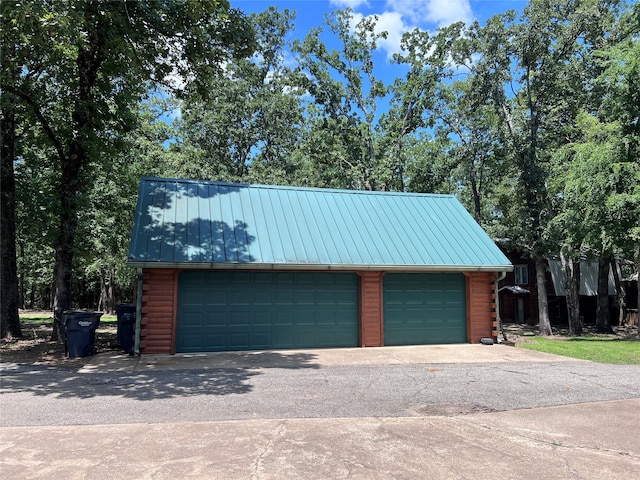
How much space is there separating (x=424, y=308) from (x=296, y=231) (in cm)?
444

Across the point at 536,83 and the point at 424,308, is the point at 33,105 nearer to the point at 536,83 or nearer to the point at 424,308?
the point at 424,308

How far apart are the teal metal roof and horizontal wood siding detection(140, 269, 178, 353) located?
0.60 m

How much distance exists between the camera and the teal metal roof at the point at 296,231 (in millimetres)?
11562

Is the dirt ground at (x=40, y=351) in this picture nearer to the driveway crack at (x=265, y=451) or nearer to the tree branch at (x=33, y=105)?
the tree branch at (x=33, y=105)

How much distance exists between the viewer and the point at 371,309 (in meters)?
12.8

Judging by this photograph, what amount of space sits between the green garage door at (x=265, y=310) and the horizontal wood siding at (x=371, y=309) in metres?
0.25

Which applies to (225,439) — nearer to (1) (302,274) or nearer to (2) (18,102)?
(1) (302,274)

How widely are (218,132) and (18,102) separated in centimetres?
1764

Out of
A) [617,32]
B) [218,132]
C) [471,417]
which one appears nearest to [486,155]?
[617,32]

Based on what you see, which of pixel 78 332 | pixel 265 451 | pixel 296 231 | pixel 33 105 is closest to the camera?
pixel 265 451

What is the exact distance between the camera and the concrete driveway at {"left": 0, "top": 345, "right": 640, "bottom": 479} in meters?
4.35

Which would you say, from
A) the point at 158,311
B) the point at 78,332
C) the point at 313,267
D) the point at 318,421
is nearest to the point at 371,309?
the point at 313,267

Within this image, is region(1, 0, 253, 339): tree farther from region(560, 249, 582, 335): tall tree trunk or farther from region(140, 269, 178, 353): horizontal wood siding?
region(560, 249, 582, 335): tall tree trunk

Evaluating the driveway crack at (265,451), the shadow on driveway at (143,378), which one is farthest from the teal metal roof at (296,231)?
the driveway crack at (265,451)
